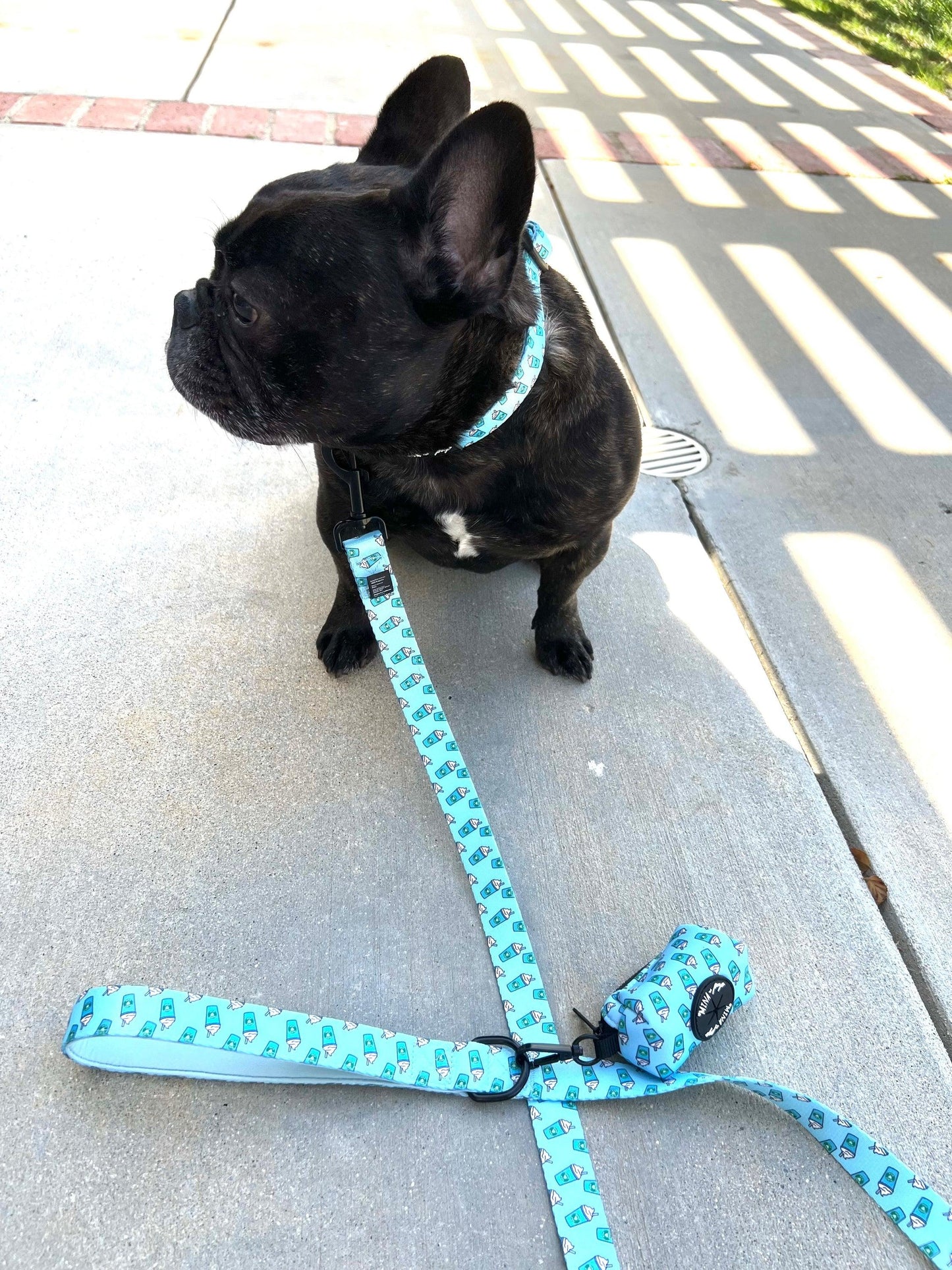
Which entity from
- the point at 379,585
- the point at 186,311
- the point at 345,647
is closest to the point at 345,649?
the point at 345,647

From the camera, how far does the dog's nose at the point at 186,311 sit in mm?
1743

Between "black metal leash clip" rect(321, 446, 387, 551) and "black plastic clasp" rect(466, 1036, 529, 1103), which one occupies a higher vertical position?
"black metal leash clip" rect(321, 446, 387, 551)

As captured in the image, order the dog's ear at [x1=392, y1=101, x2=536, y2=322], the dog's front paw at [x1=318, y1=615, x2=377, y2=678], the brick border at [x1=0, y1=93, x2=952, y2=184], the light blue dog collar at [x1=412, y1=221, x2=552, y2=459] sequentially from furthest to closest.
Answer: the brick border at [x1=0, y1=93, x2=952, y2=184], the dog's front paw at [x1=318, y1=615, x2=377, y2=678], the light blue dog collar at [x1=412, y1=221, x2=552, y2=459], the dog's ear at [x1=392, y1=101, x2=536, y2=322]

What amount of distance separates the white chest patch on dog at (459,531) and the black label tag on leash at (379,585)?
17cm

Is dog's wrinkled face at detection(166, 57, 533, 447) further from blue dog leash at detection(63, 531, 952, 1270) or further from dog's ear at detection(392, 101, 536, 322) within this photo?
blue dog leash at detection(63, 531, 952, 1270)

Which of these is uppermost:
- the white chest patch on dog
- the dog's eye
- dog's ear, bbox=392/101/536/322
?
dog's ear, bbox=392/101/536/322

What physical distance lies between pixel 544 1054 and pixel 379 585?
0.96 metres

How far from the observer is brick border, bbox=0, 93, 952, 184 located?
442cm

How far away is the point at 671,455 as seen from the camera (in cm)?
306

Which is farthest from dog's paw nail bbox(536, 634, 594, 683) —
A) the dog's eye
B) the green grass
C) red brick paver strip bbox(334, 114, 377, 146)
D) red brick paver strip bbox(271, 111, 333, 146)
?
the green grass

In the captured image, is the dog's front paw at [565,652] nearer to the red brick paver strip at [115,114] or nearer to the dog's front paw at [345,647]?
the dog's front paw at [345,647]

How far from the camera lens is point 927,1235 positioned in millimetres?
1443

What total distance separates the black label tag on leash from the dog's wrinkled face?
0.99 feet

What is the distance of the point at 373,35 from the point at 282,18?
64cm
